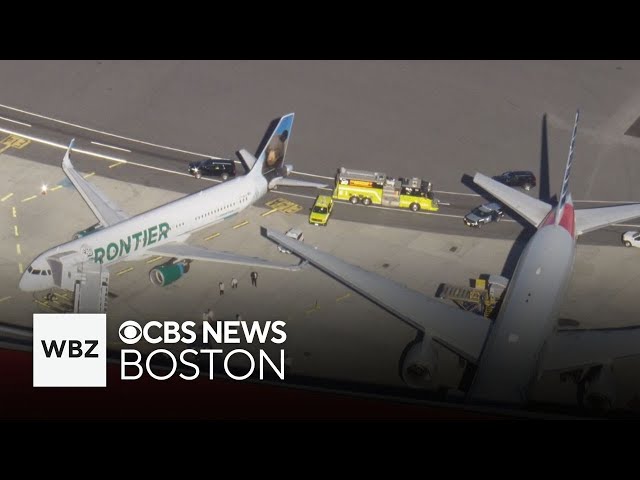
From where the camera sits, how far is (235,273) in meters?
93.3

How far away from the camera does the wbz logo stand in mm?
63906

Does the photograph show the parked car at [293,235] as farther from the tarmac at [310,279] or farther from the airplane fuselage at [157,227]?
the airplane fuselage at [157,227]

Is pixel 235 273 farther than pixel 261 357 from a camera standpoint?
Yes

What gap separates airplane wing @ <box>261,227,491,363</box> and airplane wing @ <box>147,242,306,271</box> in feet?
9.93

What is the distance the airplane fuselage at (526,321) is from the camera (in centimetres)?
7256

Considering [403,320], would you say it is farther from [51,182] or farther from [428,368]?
[51,182]

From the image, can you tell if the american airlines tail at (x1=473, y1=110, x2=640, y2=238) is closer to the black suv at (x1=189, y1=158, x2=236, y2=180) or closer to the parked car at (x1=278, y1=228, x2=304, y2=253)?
the parked car at (x1=278, y1=228, x2=304, y2=253)

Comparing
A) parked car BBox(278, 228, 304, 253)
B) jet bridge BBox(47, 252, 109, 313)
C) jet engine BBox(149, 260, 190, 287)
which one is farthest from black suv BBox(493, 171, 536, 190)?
jet bridge BBox(47, 252, 109, 313)

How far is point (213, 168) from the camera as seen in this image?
112m

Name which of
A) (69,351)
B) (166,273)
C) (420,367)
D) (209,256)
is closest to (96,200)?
(166,273)

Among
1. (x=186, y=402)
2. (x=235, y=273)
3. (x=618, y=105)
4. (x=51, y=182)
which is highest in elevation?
(x=618, y=105)

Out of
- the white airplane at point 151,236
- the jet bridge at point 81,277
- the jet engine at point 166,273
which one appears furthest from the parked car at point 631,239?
the jet bridge at point 81,277

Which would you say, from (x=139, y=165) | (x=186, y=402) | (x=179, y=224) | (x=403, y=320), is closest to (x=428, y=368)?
(x=403, y=320)

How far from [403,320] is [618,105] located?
60104mm
